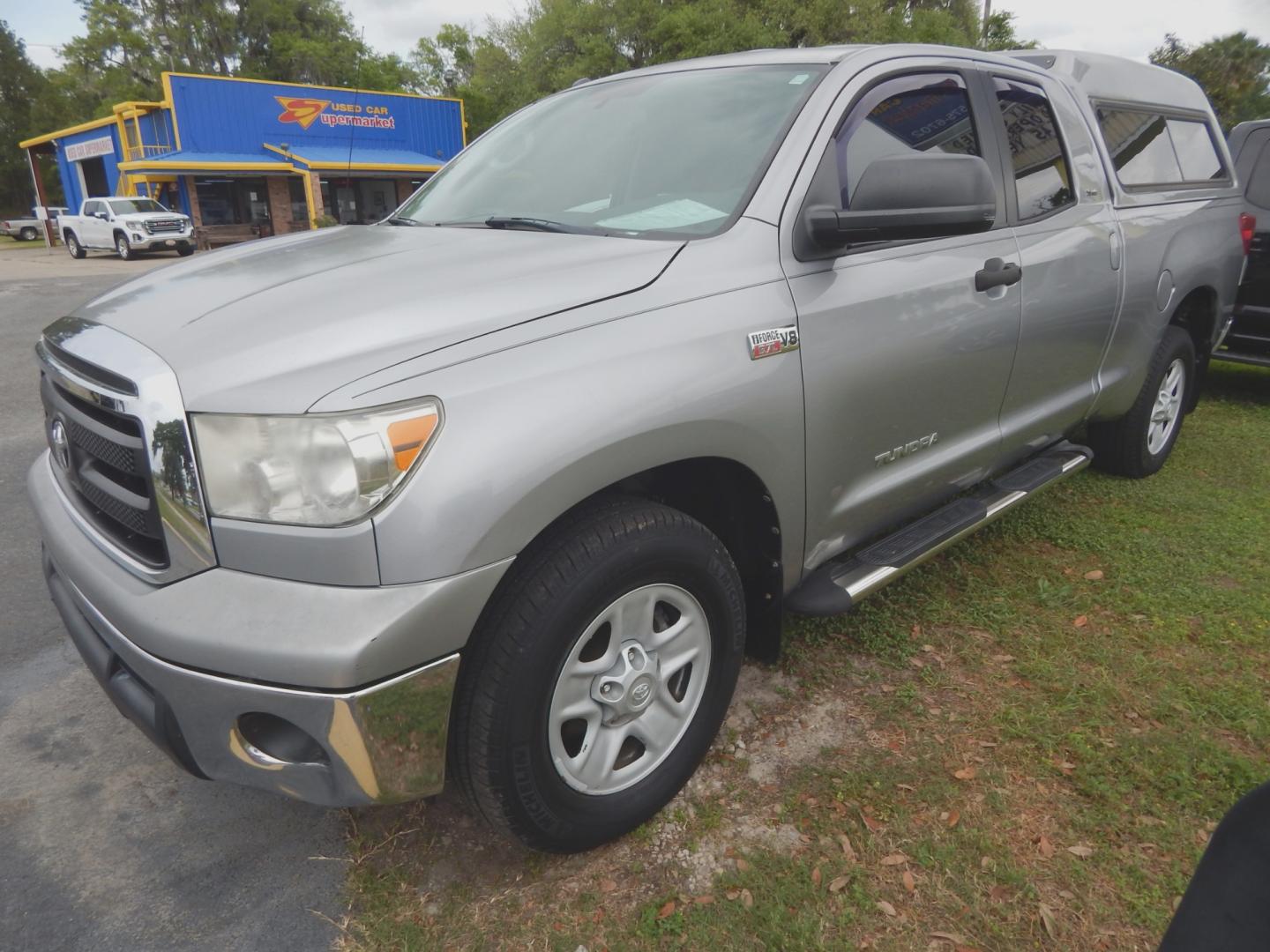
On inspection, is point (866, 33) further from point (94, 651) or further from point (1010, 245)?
point (94, 651)

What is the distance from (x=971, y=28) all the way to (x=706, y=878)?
42.0m

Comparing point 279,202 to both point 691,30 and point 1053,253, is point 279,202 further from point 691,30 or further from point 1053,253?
point 1053,253

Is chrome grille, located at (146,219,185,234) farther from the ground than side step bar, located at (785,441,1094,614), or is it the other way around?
chrome grille, located at (146,219,185,234)

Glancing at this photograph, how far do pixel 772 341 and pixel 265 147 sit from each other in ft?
99.0

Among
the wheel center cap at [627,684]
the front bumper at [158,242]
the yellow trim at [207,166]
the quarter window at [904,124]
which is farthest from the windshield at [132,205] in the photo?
the wheel center cap at [627,684]

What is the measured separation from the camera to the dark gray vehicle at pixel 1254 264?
5.77 meters

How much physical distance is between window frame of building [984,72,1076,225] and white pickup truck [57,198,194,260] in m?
24.5

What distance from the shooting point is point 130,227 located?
22.4 metres

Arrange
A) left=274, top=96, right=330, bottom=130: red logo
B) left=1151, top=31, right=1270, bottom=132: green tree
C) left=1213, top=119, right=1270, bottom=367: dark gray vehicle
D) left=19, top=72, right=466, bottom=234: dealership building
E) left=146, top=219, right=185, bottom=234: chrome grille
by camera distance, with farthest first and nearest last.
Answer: left=1151, top=31, right=1270, bottom=132: green tree < left=274, top=96, right=330, bottom=130: red logo < left=19, top=72, right=466, bottom=234: dealership building < left=146, top=219, right=185, bottom=234: chrome grille < left=1213, top=119, right=1270, bottom=367: dark gray vehicle

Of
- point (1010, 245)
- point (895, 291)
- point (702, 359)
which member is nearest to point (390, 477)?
point (702, 359)

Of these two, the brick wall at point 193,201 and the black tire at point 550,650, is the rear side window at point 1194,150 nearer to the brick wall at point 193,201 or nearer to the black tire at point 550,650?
the black tire at point 550,650

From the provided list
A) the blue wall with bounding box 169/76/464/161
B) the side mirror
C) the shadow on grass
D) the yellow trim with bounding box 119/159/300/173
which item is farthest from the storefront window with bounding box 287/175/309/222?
the side mirror

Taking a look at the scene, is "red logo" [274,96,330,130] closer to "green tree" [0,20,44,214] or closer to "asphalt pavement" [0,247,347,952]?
"asphalt pavement" [0,247,347,952]

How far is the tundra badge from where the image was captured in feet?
6.75
